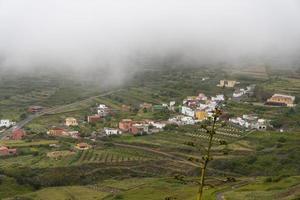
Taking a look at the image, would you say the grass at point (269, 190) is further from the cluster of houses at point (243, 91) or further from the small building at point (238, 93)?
the cluster of houses at point (243, 91)

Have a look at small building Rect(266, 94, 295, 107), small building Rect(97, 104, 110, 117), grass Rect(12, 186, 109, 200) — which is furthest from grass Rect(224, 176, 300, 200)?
small building Rect(97, 104, 110, 117)

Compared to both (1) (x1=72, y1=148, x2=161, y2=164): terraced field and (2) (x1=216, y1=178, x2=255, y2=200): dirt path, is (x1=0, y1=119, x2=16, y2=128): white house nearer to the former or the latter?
(1) (x1=72, y1=148, x2=161, y2=164): terraced field

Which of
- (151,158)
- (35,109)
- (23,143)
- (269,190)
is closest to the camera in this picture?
(269,190)

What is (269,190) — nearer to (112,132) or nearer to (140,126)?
(140,126)

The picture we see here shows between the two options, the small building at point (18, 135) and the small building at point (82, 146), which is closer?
the small building at point (82, 146)

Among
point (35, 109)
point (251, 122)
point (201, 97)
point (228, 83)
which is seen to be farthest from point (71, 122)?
point (228, 83)

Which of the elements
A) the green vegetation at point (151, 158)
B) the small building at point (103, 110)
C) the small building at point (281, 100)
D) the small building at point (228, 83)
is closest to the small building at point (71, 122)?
the green vegetation at point (151, 158)

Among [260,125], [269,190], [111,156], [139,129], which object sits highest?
[260,125]
